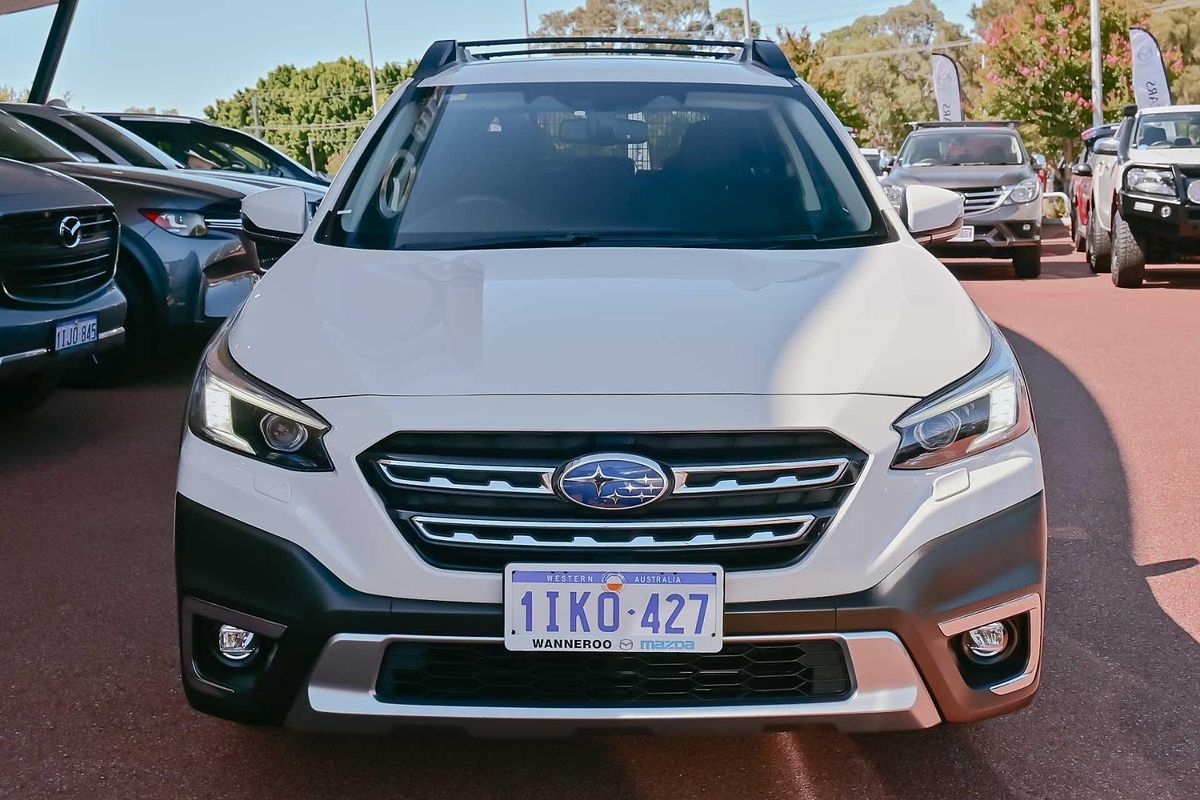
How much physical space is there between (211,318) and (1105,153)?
8827 millimetres

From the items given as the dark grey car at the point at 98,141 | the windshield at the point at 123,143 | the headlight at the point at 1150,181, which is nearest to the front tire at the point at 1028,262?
the headlight at the point at 1150,181

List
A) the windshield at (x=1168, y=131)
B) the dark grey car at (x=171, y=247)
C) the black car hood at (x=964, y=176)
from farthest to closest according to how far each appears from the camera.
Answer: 1. the black car hood at (x=964, y=176)
2. the windshield at (x=1168, y=131)
3. the dark grey car at (x=171, y=247)

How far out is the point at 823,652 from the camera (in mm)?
2490

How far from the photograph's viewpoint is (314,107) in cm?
10369

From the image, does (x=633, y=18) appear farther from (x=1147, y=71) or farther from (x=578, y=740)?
(x=578, y=740)

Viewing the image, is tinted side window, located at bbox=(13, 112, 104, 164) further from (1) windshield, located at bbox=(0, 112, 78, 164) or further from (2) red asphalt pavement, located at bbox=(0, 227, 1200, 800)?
(2) red asphalt pavement, located at bbox=(0, 227, 1200, 800)

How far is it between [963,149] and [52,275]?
1153 centimetres

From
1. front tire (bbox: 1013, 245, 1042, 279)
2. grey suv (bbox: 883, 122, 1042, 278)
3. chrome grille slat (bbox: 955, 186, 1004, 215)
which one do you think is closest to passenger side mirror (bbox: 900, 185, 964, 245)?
grey suv (bbox: 883, 122, 1042, 278)

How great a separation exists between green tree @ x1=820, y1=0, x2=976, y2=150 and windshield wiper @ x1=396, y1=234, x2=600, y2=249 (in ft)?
250

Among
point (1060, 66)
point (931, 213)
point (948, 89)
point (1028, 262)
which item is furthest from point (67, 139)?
point (948, 89)

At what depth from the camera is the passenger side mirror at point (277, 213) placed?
393 cm

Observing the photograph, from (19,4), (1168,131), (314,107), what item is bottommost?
(314,107)

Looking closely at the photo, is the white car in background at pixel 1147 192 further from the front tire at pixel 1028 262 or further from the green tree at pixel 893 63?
the green tree at pixel 893 63

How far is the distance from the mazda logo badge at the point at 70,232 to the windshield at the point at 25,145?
1945 mm
